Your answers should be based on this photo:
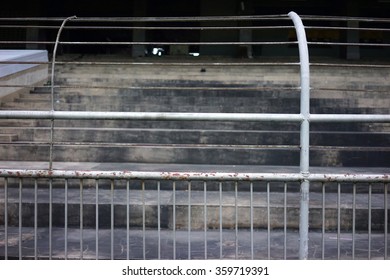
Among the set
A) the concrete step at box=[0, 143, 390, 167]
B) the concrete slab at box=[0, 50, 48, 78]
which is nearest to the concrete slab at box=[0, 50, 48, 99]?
the concrete slab at box=[0, 50, 48, 78]

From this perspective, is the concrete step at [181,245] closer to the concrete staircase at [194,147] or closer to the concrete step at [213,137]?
the concrete staircase at [194,147]

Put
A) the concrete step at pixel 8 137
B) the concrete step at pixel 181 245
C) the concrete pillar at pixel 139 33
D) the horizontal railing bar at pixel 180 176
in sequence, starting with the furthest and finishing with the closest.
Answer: the concrete pillar at pixel 139 33, the concrete step at pixel 8 137, the concrete step at pixel 181 245, the horizontal railing bar at pixel 180 176

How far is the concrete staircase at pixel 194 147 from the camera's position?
15.9ft

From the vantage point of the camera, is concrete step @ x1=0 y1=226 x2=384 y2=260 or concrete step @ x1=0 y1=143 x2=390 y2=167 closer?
concrete step @ x1=0 y1=226 x2=384 y2=260

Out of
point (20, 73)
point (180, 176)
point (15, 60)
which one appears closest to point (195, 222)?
point (180, 176)

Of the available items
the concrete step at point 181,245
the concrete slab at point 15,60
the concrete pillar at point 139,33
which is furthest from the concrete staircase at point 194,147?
the concrete pillar at point 139,33

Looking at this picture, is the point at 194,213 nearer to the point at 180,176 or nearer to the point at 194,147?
the point at 194,147

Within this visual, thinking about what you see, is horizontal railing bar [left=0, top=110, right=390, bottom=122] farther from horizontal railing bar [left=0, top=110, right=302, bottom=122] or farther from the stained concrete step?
the stained concrete step

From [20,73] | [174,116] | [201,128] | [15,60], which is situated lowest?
[201,128]

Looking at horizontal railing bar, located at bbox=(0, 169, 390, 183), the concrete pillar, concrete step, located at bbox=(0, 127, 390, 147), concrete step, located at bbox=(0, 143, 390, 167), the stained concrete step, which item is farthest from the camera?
the concrete pillar

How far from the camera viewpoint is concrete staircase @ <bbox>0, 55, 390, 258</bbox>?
486cm

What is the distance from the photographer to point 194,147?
19.6 ft

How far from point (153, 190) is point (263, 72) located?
21.1ft
